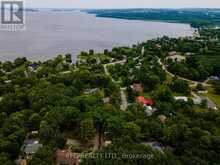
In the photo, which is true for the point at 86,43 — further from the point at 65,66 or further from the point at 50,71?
the point at 50,71

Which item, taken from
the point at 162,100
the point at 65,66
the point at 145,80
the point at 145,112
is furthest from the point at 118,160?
the point at 65,66

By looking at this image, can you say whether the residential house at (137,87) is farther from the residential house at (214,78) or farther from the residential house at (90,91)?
the residential house at (214,78)

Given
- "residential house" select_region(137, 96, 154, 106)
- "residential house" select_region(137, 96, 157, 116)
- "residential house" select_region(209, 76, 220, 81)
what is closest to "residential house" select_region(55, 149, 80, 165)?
"residential house" select_region(137, 96, 157, 116)

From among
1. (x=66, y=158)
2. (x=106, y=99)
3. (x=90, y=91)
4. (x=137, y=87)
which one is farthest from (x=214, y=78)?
(x=66, y=158)

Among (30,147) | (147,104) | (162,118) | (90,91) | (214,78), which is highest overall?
(214,78)

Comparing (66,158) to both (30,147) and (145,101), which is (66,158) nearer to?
(30,147)

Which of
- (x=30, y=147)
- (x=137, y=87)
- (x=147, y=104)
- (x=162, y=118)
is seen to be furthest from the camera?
(x=137, y=87)

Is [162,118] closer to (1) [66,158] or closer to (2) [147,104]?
(2) [147,104]

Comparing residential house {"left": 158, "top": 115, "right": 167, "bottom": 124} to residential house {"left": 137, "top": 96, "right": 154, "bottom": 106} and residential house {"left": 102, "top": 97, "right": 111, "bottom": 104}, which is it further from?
residential house {"left": 102, "top": 97, "right": 111, "bottom": 104}

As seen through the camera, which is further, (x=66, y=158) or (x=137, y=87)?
(x=137, y=87)

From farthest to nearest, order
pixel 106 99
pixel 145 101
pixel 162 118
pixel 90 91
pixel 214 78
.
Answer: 1. pixel 214 78
2. pixel 90 91
3. pixel 106 99
4. pixel 145 101
5. pixel 162 118

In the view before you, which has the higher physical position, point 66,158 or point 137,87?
point 137,87

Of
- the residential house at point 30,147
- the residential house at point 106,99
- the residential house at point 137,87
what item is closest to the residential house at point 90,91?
the residential house at point 106,99

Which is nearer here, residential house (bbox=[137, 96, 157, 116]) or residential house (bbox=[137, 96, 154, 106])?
residential house (bbox=[137, 96, 157, 116])
